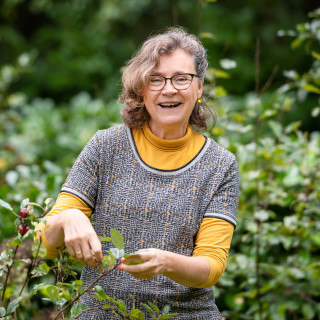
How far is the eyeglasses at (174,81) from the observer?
1.69 metres

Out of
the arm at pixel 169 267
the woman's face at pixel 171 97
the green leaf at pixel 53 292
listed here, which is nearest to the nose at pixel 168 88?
the woman's face at pixel 171 97

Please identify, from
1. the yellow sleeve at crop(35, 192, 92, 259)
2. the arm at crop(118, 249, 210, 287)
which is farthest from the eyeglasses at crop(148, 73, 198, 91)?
the arm at crop(118, 249, 210, 287)

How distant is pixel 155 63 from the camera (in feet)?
5.55

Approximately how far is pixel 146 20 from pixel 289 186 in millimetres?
5883

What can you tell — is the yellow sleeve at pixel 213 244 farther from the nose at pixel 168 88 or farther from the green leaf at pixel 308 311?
the green leaf at pixel 308 311

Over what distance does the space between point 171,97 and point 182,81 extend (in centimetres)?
7

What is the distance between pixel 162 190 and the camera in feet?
5.57

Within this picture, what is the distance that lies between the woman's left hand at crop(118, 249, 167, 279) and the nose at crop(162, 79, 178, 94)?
0.54m

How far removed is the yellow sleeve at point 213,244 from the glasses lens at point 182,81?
0.44m

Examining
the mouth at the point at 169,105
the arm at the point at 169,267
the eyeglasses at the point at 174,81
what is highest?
the eyeglasses at the point at 174,81

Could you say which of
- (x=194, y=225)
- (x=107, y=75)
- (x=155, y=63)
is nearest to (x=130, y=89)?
(x=155, y=63)

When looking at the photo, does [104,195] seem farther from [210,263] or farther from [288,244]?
[288,244]

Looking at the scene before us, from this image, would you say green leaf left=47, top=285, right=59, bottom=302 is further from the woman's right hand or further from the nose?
the nose

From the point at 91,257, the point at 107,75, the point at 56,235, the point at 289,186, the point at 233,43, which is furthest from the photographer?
the point at 107,75
